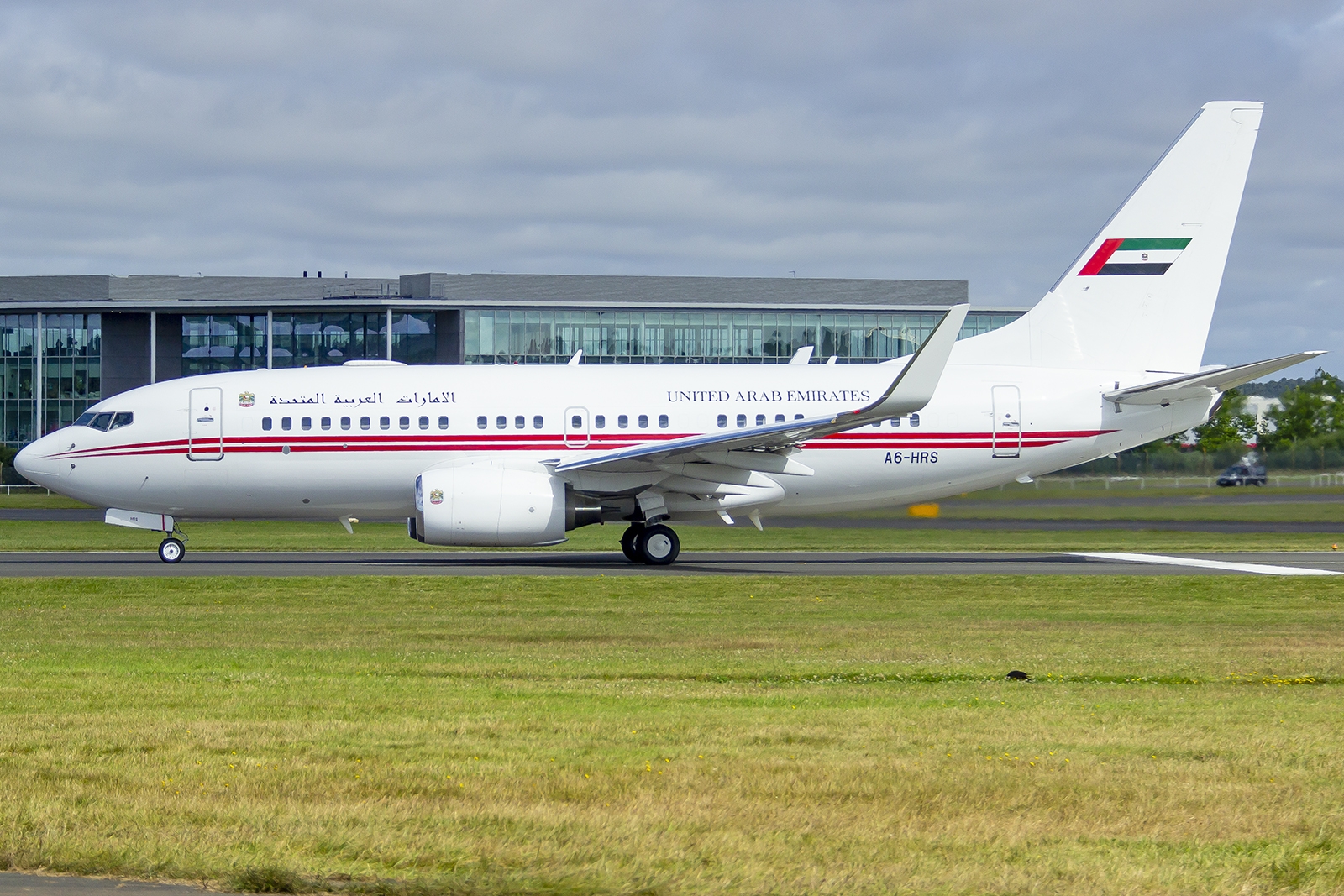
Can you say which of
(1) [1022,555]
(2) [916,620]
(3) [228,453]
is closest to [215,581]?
(3) [228,453]

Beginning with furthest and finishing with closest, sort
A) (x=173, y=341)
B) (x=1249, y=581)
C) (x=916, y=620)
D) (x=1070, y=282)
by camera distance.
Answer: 1. (x=173, y=341)
2. (x=1070, y=282)
3. (x=1249, y=581)
4. (x=916, y=620)

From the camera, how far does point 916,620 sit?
59.7 feet

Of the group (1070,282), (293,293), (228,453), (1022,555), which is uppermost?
(293,293)

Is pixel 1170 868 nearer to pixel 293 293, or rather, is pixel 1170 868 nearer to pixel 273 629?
pixel 273 629

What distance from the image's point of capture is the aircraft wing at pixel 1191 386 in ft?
86.8

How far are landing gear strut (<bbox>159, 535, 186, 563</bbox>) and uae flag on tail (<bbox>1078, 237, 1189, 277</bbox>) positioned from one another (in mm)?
19140

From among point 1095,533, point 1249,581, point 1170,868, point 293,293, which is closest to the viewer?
point 1170,868

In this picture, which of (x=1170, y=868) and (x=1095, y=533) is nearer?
(x=1170, y=868)

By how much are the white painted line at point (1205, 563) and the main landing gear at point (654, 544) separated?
891cm

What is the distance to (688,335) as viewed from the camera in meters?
72.9

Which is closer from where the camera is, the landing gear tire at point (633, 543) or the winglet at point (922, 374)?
the winglet at point (922, 374)

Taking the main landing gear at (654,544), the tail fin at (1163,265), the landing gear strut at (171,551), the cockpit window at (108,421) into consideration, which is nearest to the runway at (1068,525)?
the tail fin at (1163,265)

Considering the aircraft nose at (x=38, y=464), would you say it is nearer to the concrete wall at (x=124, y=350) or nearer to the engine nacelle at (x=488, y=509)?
the engine nacelle at (x=488, y=509)

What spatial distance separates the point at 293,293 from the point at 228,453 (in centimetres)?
5495
